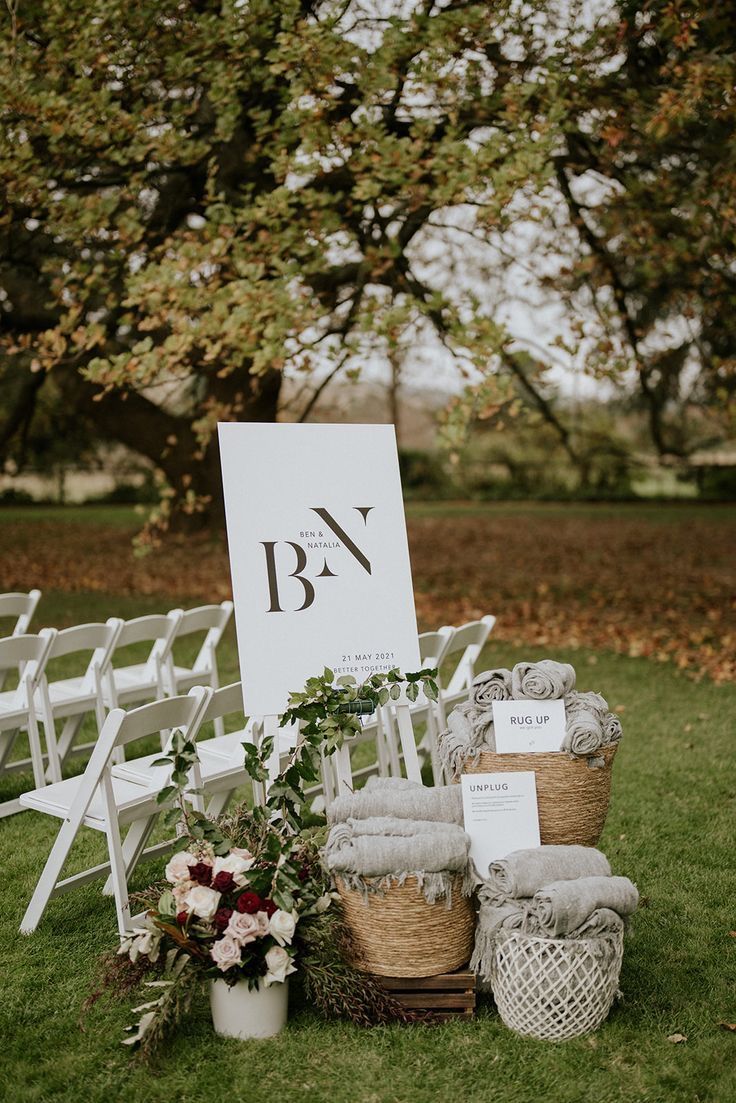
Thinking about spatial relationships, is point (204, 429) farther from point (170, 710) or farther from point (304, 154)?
point (170, 710)

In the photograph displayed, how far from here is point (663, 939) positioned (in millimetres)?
3811

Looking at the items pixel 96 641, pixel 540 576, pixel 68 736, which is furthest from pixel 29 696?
pixel 540 576

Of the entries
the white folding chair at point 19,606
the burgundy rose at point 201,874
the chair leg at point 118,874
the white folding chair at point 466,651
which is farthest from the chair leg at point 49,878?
the white folding chair at point 19,606

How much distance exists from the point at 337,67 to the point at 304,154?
0.63m

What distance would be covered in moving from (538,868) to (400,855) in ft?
1.45

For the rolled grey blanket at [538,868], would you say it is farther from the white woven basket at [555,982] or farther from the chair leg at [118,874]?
the chair leg at [118,874]

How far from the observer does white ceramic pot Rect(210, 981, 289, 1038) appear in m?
3.08

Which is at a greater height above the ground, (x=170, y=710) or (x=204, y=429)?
(x=204, y=429)

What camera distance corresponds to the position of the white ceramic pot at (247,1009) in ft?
10.1

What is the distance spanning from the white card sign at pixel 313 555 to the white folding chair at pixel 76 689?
1.70m

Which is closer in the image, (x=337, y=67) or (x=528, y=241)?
(x=337, y=67)

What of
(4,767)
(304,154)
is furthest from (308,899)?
(304,154)

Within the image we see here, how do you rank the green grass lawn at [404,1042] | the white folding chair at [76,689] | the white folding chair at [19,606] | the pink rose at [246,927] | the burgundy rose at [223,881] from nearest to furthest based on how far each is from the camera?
the green grass lawn at [404,1042]
the pink rose at [246,927]
the burgundy rose at [223,881]
the white folding chair at [76,689]
the white folding chair at [19,606]

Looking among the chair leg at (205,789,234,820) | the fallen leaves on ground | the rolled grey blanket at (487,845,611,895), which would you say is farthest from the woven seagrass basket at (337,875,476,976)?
the fallen leaves on ground
